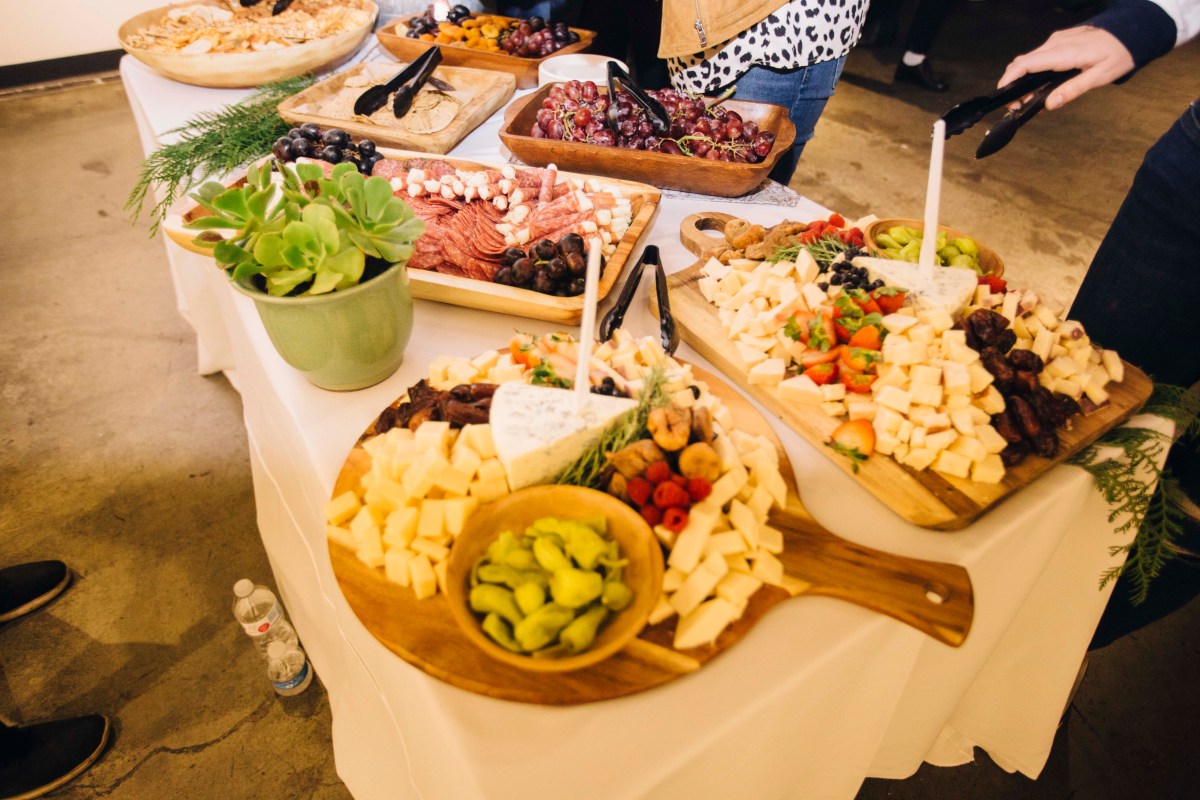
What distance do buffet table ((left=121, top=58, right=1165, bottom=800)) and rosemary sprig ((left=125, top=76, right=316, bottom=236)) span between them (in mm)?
358

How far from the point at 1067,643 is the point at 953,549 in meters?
0.57

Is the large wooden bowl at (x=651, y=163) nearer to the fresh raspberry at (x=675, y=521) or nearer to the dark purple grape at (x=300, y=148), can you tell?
the dark purple grape at (x=300, y=148)

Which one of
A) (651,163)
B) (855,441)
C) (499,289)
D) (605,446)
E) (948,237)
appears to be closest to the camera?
(605,446)

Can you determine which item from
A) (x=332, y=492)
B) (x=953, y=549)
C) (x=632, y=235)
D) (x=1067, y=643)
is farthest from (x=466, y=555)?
(x=1067, y=643)

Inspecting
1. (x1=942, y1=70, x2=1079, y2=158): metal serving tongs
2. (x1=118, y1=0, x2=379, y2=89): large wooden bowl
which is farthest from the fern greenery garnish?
(x1=118, y1=0, x2=379, y2=89): large wooden bowl

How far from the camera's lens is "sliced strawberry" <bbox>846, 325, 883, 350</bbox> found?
3.71 feet

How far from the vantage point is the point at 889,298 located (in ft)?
3.93

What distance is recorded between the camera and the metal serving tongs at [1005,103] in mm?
1295

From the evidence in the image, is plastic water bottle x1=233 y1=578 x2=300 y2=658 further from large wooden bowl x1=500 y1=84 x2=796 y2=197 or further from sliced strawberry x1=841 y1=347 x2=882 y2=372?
sliced strawberry x1=841 y1=347 x2=882 y2=372

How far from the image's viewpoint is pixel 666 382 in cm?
99

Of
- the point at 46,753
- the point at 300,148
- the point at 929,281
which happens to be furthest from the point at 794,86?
the point at 46,753

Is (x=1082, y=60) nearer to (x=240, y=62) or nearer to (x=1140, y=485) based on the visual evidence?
(x=1140, y=485)

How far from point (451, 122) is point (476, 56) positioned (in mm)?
504

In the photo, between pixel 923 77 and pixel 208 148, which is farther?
pixel 923 77
